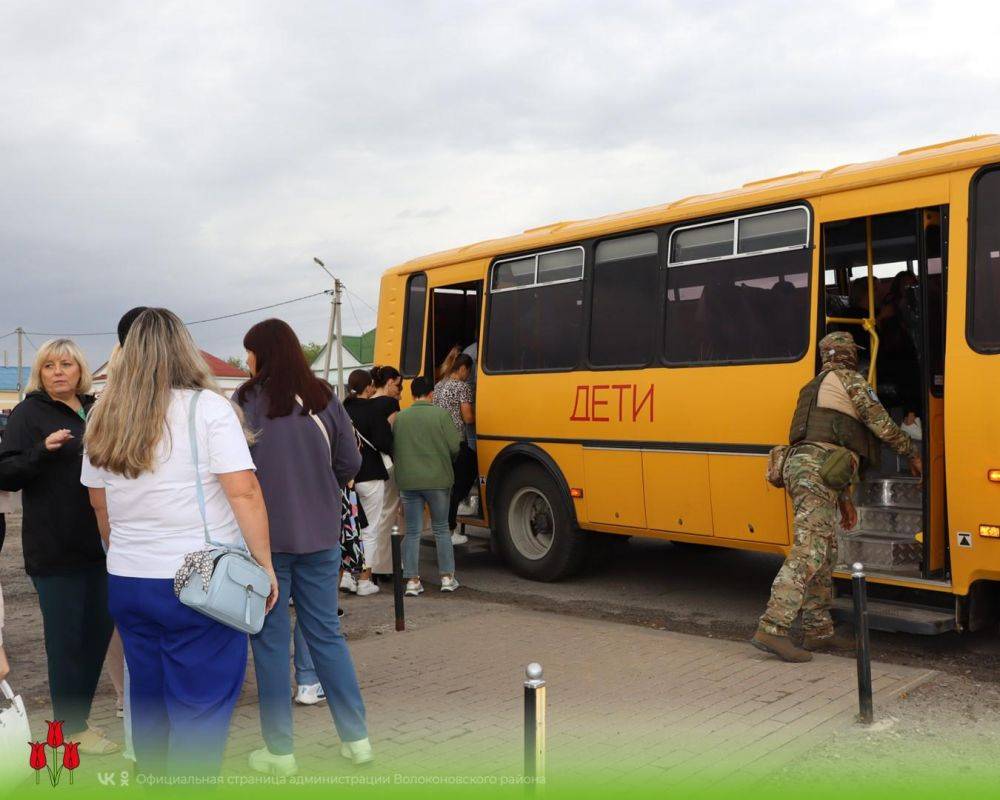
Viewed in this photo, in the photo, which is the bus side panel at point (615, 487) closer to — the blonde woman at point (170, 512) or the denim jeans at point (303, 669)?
the denim jeans at point (303, 669)

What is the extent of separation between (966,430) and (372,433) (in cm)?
472

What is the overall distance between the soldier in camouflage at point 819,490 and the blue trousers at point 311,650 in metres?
2.82

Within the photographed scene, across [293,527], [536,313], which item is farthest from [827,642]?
[536,313]

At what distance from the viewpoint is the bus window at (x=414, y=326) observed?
35.3ft

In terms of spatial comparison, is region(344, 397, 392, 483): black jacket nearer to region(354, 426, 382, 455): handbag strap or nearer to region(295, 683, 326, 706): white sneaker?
region(354, 426, 382, 455): handbag strap

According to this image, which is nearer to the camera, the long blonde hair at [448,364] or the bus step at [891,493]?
the bus step at [891,493]

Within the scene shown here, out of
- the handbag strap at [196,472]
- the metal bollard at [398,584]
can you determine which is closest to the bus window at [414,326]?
the metal bollard at [398,584]

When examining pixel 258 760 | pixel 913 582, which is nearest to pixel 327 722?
pixel 258 760

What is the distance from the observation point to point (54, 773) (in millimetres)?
4410

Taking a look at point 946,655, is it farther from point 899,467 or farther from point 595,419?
point 595,419

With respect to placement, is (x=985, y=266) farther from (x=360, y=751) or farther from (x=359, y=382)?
(x=359, y=382)

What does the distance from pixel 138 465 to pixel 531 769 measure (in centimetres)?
160

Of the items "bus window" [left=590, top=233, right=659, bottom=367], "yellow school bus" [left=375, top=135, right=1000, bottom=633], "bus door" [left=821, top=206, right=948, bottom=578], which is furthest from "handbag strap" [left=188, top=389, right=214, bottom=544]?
"bus window" [left=590, top=233, right=659, bottom=367]

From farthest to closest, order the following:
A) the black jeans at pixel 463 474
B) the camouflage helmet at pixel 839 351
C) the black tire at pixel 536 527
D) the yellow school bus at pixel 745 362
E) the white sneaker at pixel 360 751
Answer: the black jeans at pixel 463 474, the black tire at pixel 536 527, the camouflage helmet at pixel 839 351, the yellow school bus at pixel 745 362, the white sneaker at pixel 360 751
